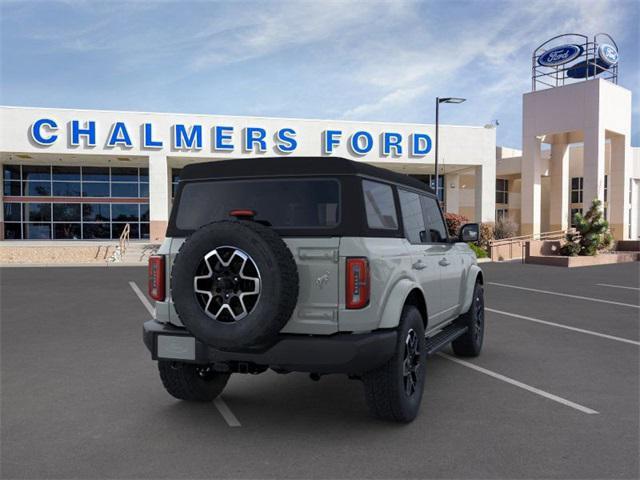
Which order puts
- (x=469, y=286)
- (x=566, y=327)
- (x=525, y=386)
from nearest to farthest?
(x=525, y=386) < (x=469, y=286) < (x=566, y=327)

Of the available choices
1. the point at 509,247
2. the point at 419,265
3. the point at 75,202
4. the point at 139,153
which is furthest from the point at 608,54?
the point at 419,265

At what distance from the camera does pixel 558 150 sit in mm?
36062

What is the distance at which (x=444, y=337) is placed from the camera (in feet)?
18.5

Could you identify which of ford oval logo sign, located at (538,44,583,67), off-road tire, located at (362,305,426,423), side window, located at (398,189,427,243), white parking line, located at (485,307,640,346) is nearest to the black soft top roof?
side window, located at (398,189,427,243)

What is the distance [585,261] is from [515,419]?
69.3ft

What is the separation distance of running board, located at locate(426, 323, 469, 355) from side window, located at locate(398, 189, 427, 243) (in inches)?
37.3

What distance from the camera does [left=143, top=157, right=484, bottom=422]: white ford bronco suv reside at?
3879mm

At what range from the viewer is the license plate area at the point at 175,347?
4.18m

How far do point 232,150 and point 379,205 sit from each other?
27.7 m

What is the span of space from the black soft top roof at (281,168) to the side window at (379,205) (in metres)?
0.09

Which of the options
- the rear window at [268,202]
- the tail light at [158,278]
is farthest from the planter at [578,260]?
the tail light at [158,278]

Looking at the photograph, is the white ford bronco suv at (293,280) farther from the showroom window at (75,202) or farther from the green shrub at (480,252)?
the showroom window at (75,202)

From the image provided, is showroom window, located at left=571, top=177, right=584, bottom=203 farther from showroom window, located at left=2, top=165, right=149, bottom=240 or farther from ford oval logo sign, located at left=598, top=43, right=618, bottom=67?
showroom window, located at left=2, top=165, right=149, bottom=240

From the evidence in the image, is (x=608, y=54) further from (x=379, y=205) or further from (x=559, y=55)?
(x=379, y=205)
